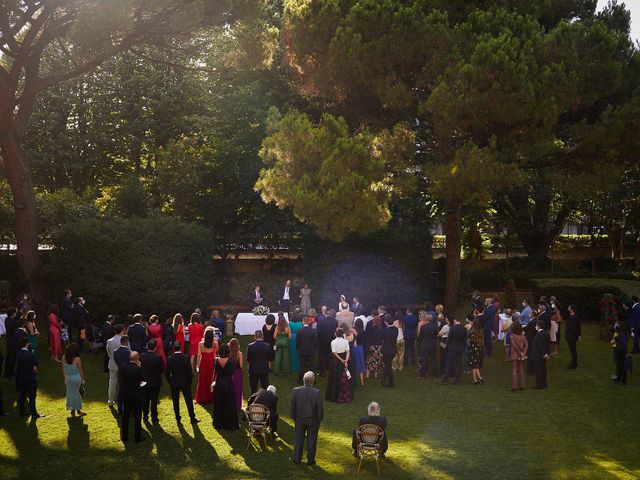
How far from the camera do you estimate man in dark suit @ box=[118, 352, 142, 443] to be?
477 inches

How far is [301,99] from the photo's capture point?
2831 centimetres

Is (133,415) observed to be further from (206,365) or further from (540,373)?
(540,373)

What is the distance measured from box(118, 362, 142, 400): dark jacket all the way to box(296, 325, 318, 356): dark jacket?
458 cm

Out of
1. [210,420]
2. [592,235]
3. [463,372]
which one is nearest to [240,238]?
[463,372]

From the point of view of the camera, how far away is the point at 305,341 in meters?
15.9

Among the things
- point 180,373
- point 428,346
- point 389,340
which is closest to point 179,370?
point 180,373

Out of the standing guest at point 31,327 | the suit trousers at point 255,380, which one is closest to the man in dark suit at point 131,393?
the suit trousers at point 255,380

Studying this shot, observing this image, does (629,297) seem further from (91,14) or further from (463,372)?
(91,14)

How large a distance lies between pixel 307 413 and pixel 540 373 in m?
7.08

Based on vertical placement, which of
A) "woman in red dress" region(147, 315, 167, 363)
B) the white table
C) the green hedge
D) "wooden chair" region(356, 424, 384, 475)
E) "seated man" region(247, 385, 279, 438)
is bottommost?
"wooden chair" region(356, 424, 384, 475)

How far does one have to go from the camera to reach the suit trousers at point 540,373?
15884mm

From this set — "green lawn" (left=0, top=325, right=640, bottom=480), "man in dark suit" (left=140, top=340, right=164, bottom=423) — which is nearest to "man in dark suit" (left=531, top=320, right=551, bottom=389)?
"green lawn" (left=0, top=325, right=640, bottom=480)

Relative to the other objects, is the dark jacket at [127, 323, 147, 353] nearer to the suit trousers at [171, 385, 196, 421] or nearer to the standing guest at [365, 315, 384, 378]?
the suit trousers at [171, 385, 196, 421]

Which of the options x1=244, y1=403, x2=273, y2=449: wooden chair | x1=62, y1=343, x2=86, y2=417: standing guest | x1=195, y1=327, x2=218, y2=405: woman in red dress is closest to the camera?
x1=244, y1=403, x2=273, y2=449: wooden chair
